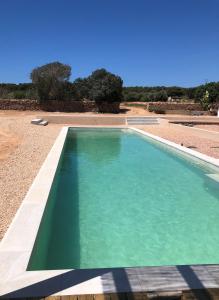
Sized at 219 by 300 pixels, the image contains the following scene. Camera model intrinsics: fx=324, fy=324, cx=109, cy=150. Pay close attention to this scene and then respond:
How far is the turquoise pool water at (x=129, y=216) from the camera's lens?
3592 millimetres

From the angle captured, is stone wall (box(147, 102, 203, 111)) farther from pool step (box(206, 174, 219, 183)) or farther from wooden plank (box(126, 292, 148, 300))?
wooden plank (box(126, 292, 148, 300))

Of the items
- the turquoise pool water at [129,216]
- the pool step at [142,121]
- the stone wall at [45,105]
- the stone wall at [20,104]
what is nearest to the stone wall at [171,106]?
the stone wall at [45,105]

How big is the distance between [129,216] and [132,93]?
37.8 metres

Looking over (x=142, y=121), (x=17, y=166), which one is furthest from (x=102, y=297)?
(x=142, y=121)

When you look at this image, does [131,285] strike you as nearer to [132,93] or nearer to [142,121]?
[142,121]

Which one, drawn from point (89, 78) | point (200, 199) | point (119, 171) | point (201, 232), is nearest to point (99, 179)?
point (119, 171)

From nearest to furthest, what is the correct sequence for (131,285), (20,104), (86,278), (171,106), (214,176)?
(131,285), (86,278), (214,176), (20,104), (171,106)

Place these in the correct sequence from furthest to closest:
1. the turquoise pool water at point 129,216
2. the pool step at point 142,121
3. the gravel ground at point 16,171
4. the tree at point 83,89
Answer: the tree at point 83,89, the pool step at point 142,121, the gravel ground at point 16,171, the turquoise pool water at point 129,216

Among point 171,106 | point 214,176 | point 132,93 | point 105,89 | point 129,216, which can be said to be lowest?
point 129,216

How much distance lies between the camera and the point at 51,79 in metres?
26.0

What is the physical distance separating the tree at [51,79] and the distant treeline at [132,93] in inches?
23.5

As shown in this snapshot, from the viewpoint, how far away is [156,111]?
27484mm

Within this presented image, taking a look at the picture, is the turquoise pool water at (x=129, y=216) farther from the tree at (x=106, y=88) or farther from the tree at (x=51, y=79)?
the tree at (x=51, y=79)

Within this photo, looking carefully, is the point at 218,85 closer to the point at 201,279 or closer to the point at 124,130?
the point at 124,130
